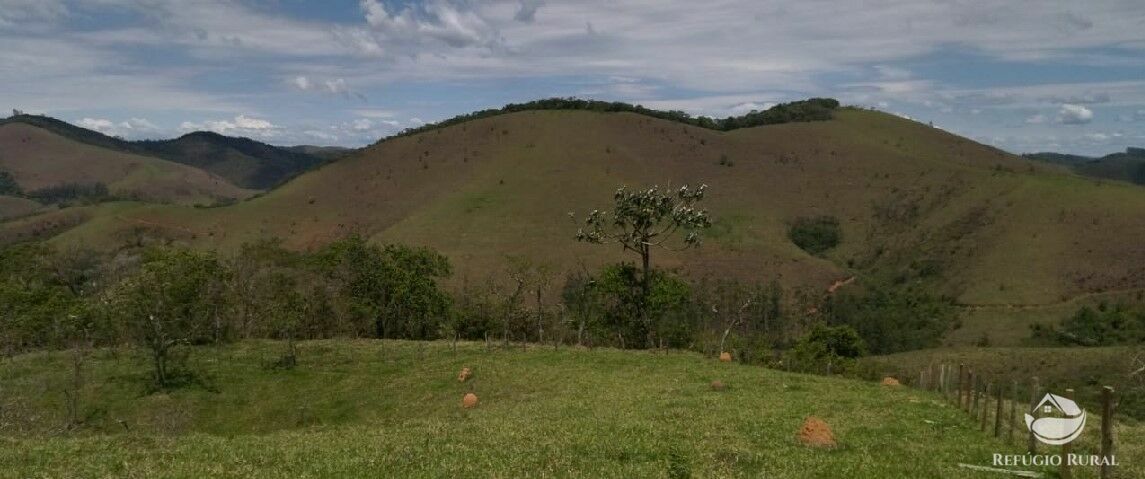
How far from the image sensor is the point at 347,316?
235 feet

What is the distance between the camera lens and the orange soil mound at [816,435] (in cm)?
1770

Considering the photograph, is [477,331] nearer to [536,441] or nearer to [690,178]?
[536,441]

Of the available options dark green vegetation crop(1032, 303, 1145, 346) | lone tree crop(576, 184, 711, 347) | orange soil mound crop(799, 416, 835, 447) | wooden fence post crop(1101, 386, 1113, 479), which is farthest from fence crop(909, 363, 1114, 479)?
dark green vegetation crop(1032, 303, 1145, 346)

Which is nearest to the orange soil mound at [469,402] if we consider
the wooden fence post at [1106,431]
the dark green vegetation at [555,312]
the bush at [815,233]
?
the dark green vegetation at [555,312]

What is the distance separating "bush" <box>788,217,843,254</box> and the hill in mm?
2560

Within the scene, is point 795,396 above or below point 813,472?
below

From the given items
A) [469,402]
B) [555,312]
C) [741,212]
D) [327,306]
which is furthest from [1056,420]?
[741,212]

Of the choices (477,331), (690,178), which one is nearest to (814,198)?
(690,178)

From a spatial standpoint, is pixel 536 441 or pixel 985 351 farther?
pixel 985 351

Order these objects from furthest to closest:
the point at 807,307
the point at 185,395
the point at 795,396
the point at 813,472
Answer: the point at 807,307 < the point at 185,395 < the point at 795,396 < the point at 813,472

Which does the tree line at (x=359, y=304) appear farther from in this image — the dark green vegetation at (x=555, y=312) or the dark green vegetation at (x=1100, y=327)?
the dark green vegetation at (x=1100, y=327)

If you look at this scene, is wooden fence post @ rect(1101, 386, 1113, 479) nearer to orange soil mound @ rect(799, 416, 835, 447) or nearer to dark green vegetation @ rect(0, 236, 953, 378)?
orange soil mound @ rect(799, 416, 835, 447)

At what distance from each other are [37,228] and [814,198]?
209557 mm

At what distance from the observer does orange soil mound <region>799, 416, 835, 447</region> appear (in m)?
17.7
